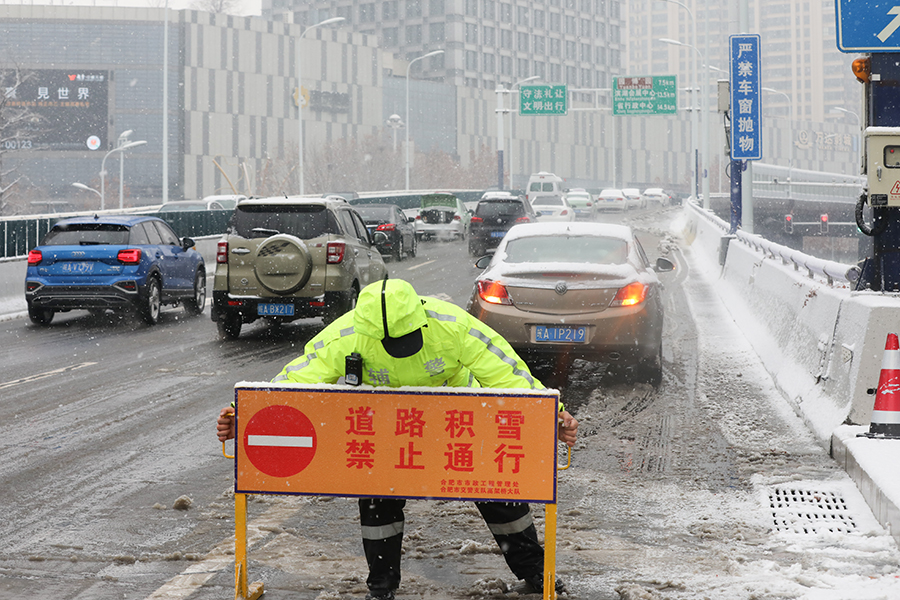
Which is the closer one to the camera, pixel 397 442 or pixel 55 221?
pixel 397 442

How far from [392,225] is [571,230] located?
63.5 feet

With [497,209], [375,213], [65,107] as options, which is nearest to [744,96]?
[497,209]

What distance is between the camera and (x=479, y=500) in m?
4.55

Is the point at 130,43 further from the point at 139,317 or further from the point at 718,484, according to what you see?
the point at 718,484

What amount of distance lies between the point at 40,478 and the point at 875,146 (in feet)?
19.7

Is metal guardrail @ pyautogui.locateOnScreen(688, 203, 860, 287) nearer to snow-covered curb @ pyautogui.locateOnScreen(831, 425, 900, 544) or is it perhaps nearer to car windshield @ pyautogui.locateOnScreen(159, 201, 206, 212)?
snow-covered curb @ pyautogui.locateOnScreen(831, 425, 900, 544)

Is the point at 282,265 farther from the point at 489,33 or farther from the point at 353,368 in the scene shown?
the point at 489,33

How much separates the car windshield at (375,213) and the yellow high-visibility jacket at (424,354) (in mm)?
26154

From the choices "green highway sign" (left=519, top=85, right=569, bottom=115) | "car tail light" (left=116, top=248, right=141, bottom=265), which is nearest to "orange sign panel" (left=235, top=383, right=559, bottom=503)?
"car tail light" (left=116, top=248, right=141, bottom=265)

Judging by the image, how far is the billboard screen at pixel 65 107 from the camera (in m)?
90.8

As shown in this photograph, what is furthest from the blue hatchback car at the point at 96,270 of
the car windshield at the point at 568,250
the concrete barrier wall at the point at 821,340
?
the concrete barrier wall at the point at 821,340

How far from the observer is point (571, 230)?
11.3 m

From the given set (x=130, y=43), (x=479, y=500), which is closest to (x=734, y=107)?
(x=479, y=500)

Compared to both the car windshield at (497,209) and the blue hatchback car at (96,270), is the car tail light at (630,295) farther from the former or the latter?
the car windshield at (497,209)
